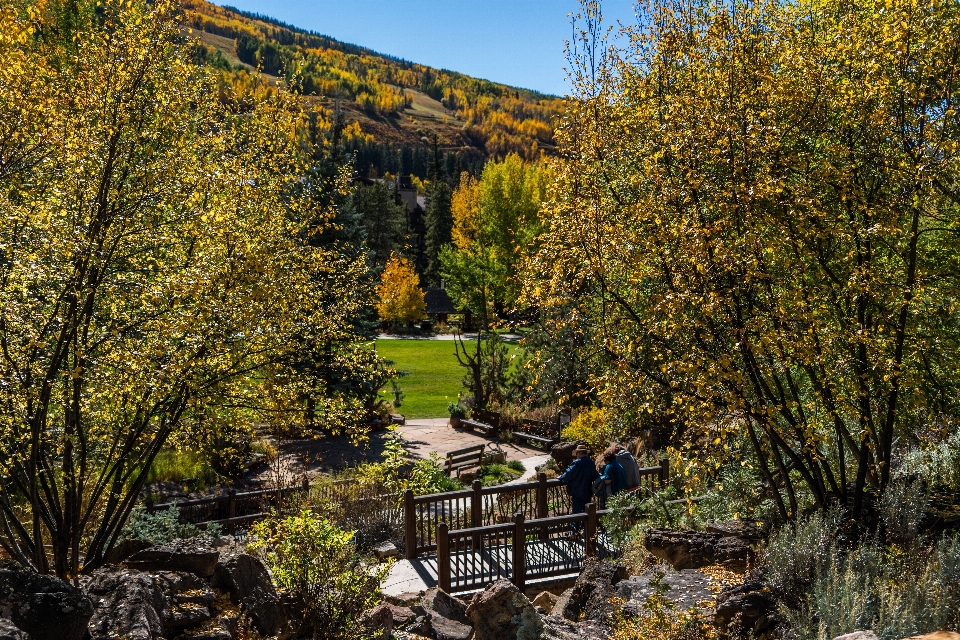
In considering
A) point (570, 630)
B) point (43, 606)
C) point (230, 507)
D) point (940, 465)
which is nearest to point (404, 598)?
point (570, 630)

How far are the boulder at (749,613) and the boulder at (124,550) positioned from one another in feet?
19.0

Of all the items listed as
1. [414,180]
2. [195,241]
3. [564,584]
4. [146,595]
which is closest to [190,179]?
[195,241]

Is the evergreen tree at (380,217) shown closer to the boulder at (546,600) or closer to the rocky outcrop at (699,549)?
the boulder at (546,600)

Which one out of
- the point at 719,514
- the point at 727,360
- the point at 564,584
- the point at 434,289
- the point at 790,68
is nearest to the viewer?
the point at 727,360

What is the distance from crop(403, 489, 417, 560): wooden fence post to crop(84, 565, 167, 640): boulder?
14.6ft

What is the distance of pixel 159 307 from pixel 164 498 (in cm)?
706

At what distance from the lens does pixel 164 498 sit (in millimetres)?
12172

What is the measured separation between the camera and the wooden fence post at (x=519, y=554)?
29.4 ft

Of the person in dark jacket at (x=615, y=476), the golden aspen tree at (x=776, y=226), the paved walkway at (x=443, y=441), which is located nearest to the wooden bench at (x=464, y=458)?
the paved walkway at (x=443, y=441)

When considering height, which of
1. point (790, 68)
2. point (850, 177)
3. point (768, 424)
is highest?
point (790, 68)

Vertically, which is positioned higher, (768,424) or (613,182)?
(613,182)

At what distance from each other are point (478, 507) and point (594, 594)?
3538mm

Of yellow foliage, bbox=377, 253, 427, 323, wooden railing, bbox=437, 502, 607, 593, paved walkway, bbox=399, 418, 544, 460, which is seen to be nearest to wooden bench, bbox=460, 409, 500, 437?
paved walkway, bbox=399, 418, 544, 460

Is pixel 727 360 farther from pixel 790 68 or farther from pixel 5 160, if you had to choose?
pixel 5 160
